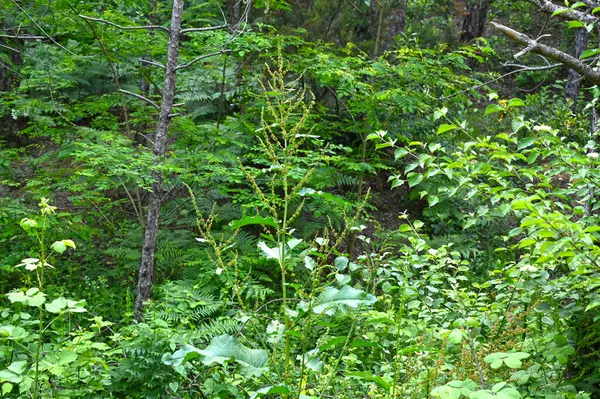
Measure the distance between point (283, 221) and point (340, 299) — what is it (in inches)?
30.7

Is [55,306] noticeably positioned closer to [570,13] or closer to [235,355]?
[235,355]

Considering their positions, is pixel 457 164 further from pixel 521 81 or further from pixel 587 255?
pixel 521 81

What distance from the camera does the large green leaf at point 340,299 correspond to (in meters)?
2.13

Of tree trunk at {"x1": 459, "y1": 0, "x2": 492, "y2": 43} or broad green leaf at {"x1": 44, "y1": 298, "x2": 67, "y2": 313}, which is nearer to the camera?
broad green leaf at {"x1": 44, "y1": 298, "x2": 67, "y2": 313}

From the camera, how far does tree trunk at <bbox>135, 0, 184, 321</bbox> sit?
16.0 feet

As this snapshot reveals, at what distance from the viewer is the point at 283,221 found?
9.36ft

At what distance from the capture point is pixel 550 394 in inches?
96.9

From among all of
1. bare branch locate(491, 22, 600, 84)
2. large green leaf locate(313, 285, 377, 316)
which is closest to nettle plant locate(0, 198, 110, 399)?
large green leaf locate(313, 285, 377, 316)

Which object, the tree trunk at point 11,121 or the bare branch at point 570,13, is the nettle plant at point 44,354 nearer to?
the bare branch at point 570,13

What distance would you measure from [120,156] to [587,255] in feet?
12.5

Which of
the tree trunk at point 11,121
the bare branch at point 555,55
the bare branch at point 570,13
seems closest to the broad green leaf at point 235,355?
the bare branch at point 555,55

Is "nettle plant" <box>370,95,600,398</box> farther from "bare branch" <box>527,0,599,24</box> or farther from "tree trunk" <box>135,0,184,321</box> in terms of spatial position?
"tree trunk" <box>135,0,184,321</box>

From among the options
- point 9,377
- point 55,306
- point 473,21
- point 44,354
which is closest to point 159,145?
point 44,354

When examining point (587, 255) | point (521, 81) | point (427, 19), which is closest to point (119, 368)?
point (587, 255)
